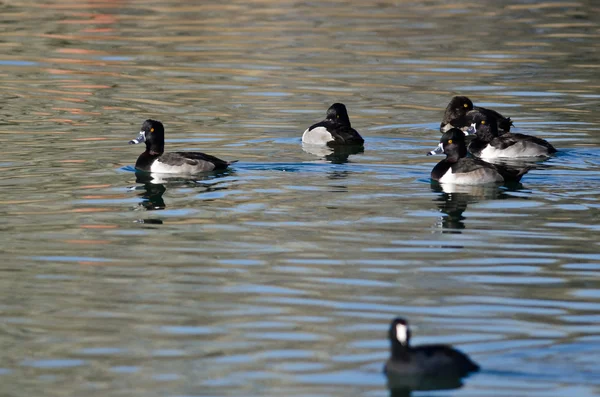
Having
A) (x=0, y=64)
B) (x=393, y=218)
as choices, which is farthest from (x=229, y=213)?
(x=0, y=64)

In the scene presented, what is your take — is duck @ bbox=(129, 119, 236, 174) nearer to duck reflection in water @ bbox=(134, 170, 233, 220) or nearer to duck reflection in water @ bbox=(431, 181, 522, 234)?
duck reflection in water @ bbox=(134, 170, 233, 220)

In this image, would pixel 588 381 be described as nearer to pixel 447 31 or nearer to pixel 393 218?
pixel 393 218

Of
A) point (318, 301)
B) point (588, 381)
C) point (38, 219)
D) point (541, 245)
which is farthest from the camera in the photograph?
point (38, 219)

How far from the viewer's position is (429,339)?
11.0 metres

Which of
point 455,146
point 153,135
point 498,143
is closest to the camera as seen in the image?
point 455,146

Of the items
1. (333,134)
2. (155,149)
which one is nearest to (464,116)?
(333,134)

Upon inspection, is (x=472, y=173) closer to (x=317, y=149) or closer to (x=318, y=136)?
(x=317, y=149)

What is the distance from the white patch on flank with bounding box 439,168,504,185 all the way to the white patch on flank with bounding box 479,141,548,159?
2.21 metres

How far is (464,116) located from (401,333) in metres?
14.5

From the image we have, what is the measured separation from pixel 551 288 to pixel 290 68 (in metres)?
20.8

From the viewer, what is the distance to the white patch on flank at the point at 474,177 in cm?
1869

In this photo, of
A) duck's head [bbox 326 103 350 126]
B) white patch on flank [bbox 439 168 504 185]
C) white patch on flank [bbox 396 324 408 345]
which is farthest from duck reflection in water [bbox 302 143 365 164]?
white patch on flank [bbox 396 324 408 345]

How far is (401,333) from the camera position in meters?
9.72

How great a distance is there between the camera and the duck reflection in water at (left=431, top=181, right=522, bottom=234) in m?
15.9
